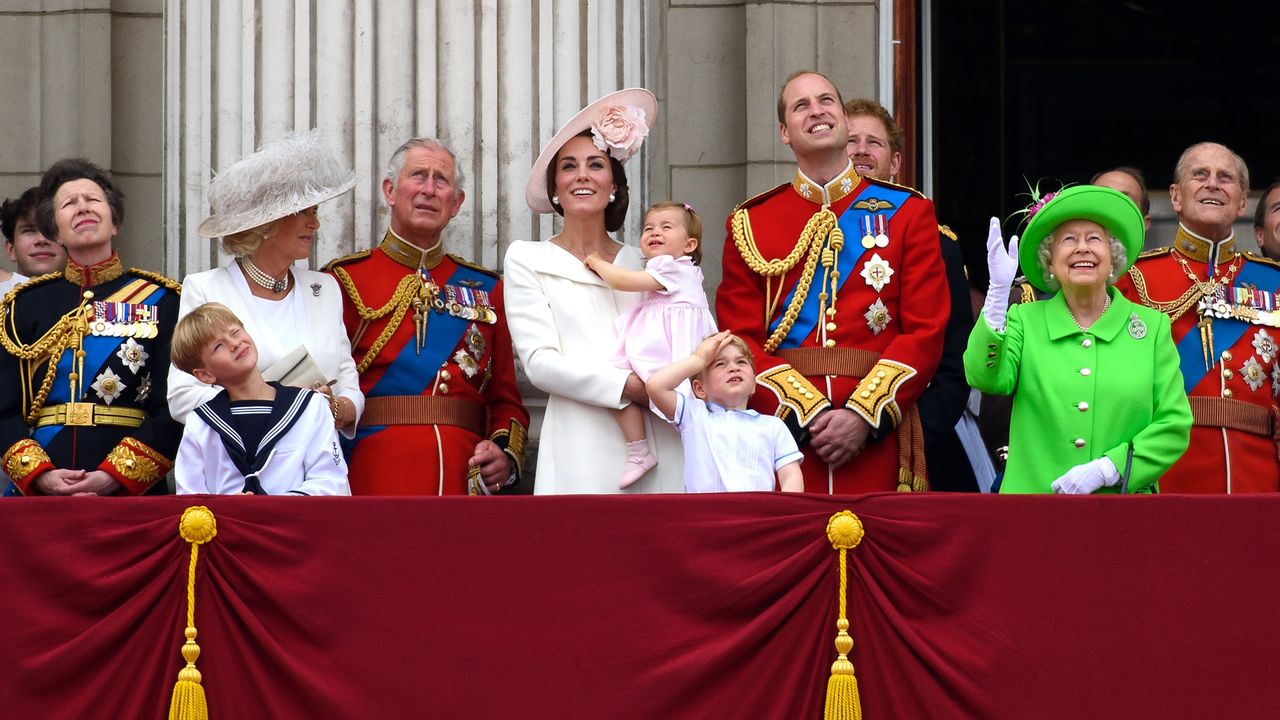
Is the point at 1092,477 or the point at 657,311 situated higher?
the point at 657,311

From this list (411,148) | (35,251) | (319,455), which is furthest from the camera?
(35,251)

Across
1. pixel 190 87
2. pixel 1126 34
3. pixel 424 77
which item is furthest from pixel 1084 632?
pixel 1126 34

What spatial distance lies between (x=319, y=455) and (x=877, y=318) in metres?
1.62

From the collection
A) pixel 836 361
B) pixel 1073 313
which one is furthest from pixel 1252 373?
pixel 836 361

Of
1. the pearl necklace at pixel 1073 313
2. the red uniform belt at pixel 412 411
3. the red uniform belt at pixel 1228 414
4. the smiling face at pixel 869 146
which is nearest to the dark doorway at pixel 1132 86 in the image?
the smiling face at pixel 869 146

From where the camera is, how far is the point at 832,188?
21.4 feet

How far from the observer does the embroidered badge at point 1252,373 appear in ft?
21.5

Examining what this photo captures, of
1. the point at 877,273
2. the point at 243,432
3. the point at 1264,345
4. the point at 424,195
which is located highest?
the point at 424,195

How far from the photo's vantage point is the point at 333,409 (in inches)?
244

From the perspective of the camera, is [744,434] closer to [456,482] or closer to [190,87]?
[456,482]

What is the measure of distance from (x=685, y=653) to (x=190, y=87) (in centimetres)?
302

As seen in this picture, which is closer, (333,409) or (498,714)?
(498,714)

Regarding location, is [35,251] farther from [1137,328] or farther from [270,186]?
[1137,328]

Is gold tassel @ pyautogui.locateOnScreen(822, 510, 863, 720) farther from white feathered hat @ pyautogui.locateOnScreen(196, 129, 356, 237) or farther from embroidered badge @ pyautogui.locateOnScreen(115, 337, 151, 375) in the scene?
embroidered badge @ pyautogui.locateOnScreen(115, 337, 151, 375)
